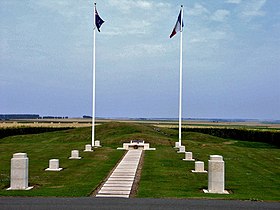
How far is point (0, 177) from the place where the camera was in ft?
64.6

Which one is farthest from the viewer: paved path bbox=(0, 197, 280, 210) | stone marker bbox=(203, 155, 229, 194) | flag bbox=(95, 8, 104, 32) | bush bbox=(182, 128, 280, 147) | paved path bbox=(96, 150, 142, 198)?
bush bbox=(182, 128, 280, 147)

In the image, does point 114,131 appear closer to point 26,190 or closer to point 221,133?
point 221,133

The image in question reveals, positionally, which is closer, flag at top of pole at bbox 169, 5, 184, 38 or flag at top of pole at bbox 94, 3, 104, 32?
flag at top of pole at bbox 169, 5, 184, 38

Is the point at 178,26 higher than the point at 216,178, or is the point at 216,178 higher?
the point at 178,26

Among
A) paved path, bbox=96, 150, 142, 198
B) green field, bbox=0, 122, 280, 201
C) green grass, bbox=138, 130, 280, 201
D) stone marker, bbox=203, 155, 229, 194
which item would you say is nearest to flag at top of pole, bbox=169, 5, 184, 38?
green field, bbox=0, 122, 280, 201

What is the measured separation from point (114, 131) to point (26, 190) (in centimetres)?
4197

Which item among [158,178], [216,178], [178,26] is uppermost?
[178,26]

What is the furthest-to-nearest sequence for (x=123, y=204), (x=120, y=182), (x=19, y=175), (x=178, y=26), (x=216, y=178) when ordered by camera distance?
1. (x=178, y=26)
2. (x=120, y=182)
3. (x=19, y=175)
4. (x=216, y=178)
5. (x=123, y=204)

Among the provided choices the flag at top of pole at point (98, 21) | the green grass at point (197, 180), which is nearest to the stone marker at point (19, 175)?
the green grass at point (197, 180)

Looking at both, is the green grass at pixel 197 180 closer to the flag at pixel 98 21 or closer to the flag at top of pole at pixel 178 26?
the flag at top of pole at pixel 178 26

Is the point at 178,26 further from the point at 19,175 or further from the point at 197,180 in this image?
the point at 19,175

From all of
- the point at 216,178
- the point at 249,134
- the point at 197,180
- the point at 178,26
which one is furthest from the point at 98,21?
the point at 249,134

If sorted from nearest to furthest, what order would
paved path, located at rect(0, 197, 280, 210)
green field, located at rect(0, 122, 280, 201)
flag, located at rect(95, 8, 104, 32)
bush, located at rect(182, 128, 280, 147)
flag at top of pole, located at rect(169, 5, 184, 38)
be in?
1. paved path, located at rect(0, 197, 280, 210)
2. green field, located at rect(0, 122, 280, 201)
3. flag at top of pole, located at rect(169, 5, 184, 38)
4. flag, located at rect(95, 8, 104, 32)
5. bush, located at rect(182, 128, 280, 147)

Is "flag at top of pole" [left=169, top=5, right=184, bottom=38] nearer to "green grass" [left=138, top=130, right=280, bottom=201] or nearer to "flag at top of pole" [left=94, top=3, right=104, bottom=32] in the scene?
"flag at top of pole" [left=94, top=3, right=104, bottom=32]
